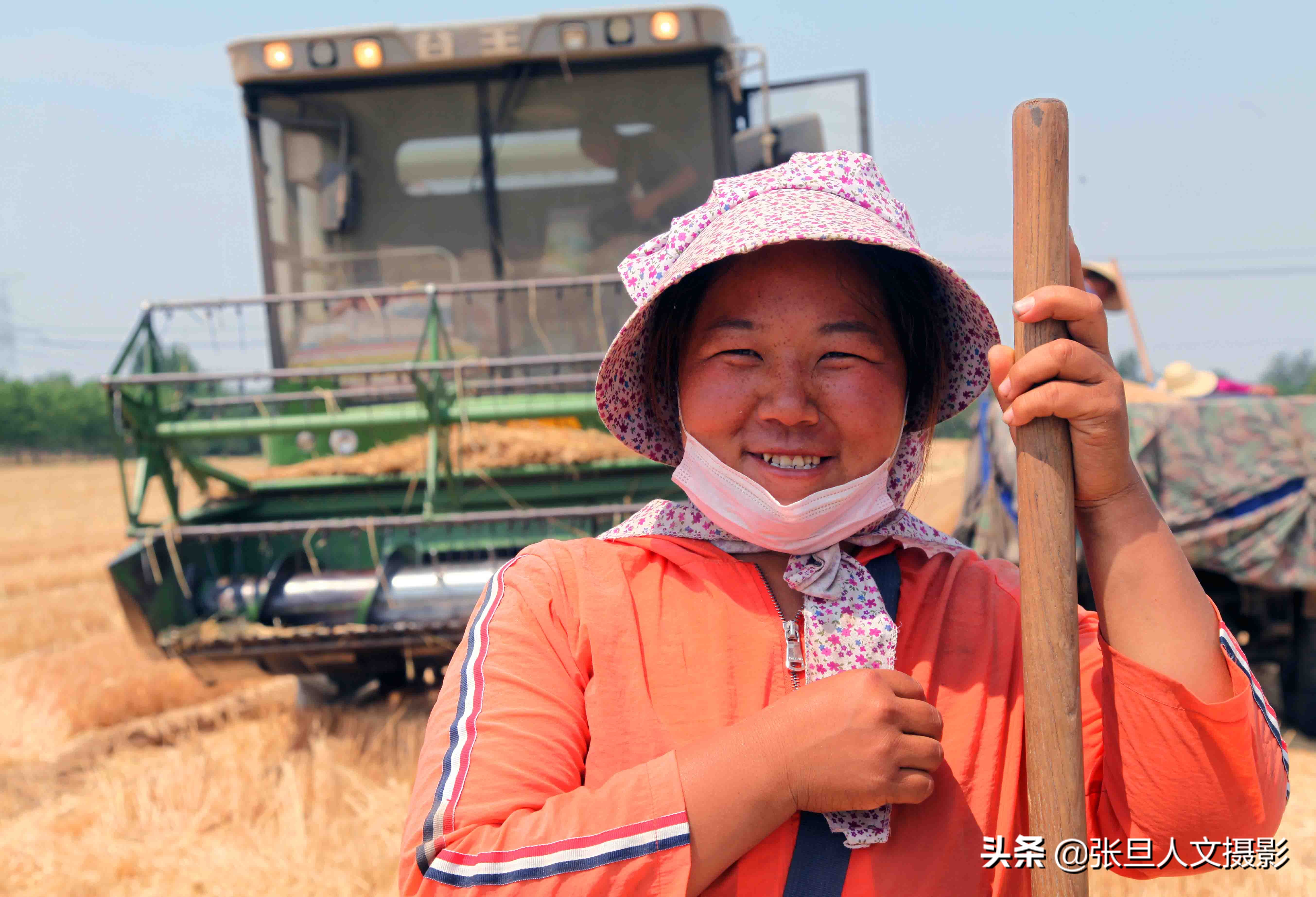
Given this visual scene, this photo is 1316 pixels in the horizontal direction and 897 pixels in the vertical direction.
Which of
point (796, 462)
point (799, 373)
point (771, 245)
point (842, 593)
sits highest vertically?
point (771, 245)

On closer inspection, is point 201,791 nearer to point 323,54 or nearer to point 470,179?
point 470,179

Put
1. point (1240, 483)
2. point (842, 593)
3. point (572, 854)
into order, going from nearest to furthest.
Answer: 1. point (572, 854)
2. point (842, 593)
3. point (1240, 483)

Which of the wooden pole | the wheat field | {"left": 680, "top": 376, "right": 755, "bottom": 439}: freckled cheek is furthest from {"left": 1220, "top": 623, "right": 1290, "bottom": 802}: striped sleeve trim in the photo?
the wheat field

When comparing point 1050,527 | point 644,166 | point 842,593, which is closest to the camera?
point 1050,527

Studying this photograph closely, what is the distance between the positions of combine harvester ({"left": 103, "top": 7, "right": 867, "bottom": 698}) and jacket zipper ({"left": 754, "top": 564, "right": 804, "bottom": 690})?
2570 millimetres

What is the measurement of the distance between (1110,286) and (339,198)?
431 centimetres

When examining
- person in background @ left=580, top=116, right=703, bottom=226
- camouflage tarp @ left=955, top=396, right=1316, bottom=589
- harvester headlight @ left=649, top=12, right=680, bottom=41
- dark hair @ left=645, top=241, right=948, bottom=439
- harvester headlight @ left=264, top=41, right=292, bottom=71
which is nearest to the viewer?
dark hair @ left=645, top=241, right=948, bottom=439

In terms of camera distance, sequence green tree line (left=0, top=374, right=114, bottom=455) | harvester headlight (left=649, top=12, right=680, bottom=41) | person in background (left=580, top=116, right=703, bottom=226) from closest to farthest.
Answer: harvester headlight (left=649, top=12, right=680, bottom=41), person in background (left=580, top=116, right=703, bottom=226), green tree line (left=0, top=374, right=114, bottom=455)

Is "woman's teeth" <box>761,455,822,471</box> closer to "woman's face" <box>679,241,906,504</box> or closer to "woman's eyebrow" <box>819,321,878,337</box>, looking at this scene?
"woman's face" <box>679,241,906,504</box>

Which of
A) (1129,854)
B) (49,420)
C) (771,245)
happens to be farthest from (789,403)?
(49,420)

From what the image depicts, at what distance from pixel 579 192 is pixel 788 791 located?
Answer: 4.18m

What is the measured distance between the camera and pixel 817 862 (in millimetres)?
960

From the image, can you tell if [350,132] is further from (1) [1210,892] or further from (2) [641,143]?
(1) [1210,892]

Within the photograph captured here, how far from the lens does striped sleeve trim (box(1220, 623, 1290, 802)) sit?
99 cm
